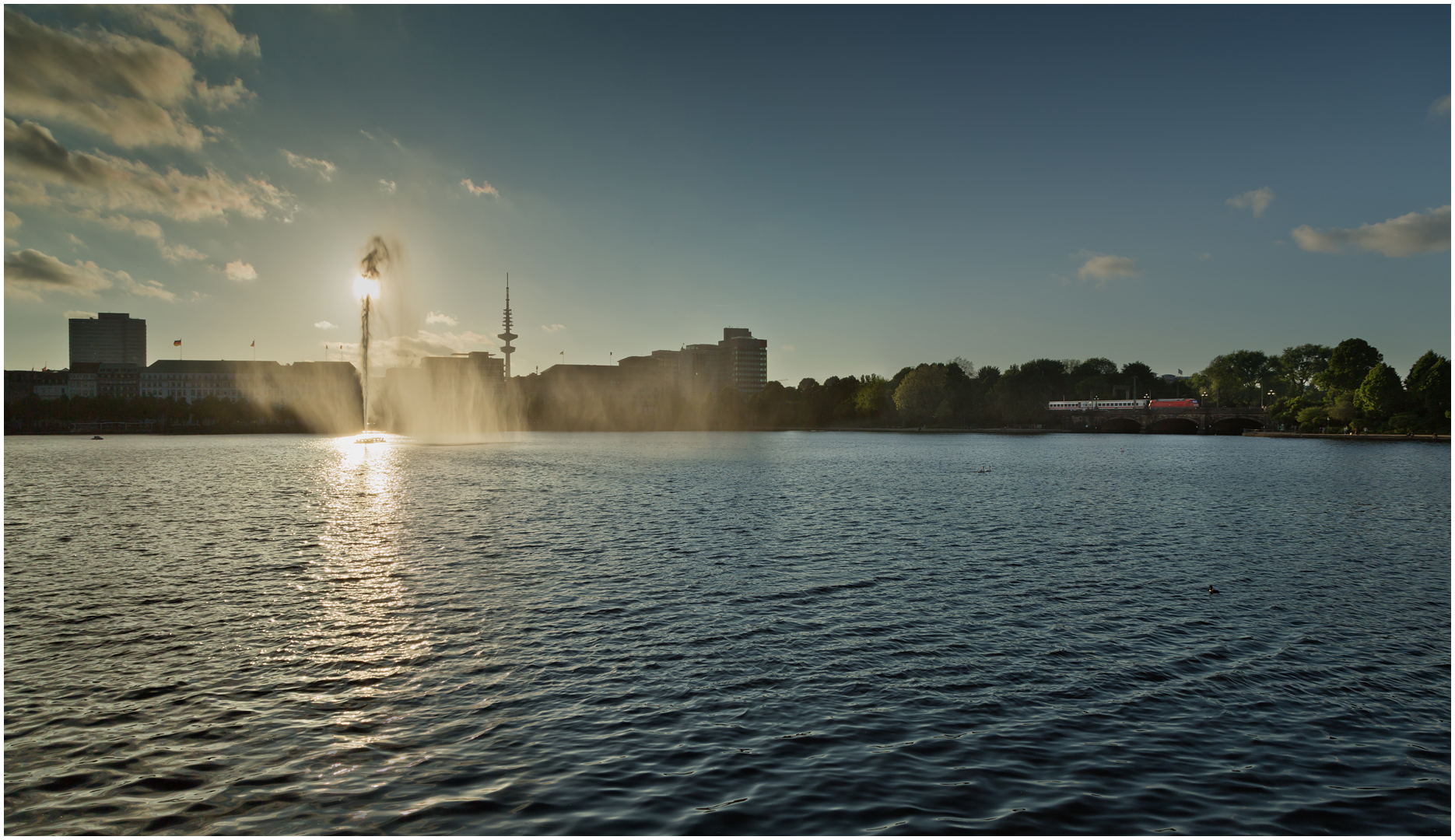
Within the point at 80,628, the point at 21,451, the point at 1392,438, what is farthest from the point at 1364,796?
the point at 1392,438

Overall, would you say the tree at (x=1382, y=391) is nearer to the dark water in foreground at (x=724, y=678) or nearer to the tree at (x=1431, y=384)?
the tree at (x=1431, y=384)

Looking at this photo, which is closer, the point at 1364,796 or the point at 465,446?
the point at 1364,796

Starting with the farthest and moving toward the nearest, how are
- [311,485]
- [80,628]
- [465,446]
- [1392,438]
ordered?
[1392,438] < [465,446] < [311,485] < [80,628]

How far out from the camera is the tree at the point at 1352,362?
489ft

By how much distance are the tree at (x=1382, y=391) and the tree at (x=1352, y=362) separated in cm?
901

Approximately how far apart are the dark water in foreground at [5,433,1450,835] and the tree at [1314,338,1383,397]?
141 metres

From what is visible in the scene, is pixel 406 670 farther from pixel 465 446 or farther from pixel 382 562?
pixel 465 446

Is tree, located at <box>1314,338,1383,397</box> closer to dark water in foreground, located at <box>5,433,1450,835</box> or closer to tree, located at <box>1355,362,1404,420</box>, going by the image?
tree, located at <box>1355,362,1404,420</box>

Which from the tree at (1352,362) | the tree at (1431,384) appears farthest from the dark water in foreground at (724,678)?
the tree at (1352,362)

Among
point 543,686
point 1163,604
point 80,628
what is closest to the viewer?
point 543,686

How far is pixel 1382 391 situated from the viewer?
449 feet

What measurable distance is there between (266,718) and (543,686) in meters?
5.26

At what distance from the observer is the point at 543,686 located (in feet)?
53.0

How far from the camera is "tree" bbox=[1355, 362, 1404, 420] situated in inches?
5399
